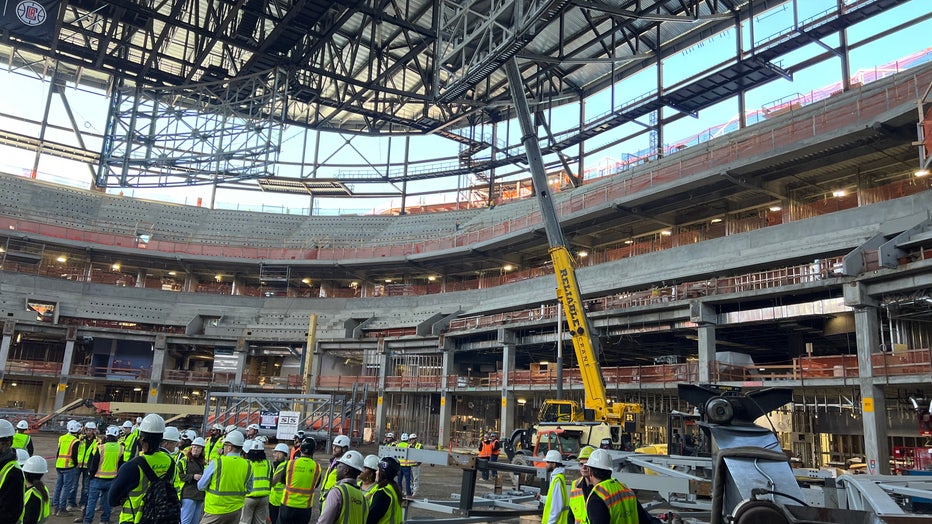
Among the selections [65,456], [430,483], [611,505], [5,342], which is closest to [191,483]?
[65,456]

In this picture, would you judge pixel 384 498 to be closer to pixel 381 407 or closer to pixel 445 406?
pixel 445 406

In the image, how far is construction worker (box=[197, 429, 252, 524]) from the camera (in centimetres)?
791

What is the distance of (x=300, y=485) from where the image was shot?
8.07 m

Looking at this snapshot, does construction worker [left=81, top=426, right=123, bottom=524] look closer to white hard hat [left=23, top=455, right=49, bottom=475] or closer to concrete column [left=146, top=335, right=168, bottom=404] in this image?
white hard hat [left=23, top=455, right=49, bottom=475]

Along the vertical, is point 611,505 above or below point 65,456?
above

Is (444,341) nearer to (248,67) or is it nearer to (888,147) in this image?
(248,67)

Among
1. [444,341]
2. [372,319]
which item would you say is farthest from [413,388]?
[372,319]

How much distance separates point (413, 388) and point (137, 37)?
33869 mm

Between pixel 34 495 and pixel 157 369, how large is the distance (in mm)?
44712

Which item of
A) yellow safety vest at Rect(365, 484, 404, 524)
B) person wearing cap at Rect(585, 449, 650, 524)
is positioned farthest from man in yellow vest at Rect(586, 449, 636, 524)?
yellow safety vest at Rect(365, 484, 404, 524)

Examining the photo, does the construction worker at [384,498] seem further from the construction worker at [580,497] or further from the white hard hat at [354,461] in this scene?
the construction worker at [580,497]

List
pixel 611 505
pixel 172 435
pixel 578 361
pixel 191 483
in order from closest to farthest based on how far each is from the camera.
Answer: pixel 611 505 → pixel 191 483 → pixel 172 435 → pixel 578 361

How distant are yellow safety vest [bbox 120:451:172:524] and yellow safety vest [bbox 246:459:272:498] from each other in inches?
85.9

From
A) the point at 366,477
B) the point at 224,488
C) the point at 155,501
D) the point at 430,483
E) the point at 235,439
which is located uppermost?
the point at 235,439
